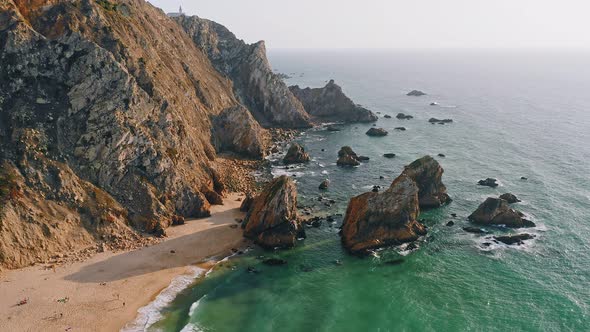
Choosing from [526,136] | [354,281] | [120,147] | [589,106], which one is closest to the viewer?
[354,281]

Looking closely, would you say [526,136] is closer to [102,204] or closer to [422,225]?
[422,225]

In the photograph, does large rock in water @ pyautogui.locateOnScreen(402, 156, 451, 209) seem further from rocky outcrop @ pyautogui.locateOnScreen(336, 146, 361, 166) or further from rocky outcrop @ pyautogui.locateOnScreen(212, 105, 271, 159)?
rocky outcrop @ pyautogui.locateOnScreen(212, 105, 271, 159)

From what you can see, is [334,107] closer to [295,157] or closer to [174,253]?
[295,157]

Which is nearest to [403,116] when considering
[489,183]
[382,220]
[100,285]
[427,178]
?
[489,183]

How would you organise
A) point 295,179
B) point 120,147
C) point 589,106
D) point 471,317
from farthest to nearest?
point 589,106 < point 295,179 < point 120,147 < point 471,317

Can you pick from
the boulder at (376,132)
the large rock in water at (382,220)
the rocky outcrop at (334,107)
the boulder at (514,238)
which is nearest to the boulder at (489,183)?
the boulder at (514,238)

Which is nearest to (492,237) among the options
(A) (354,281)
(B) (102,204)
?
(A) (354,281)

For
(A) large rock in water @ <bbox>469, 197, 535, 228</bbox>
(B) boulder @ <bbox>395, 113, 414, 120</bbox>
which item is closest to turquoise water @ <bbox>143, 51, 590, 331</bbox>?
(A) large rock in water @ <bbox>469, 197, 535, 228</bbox>
